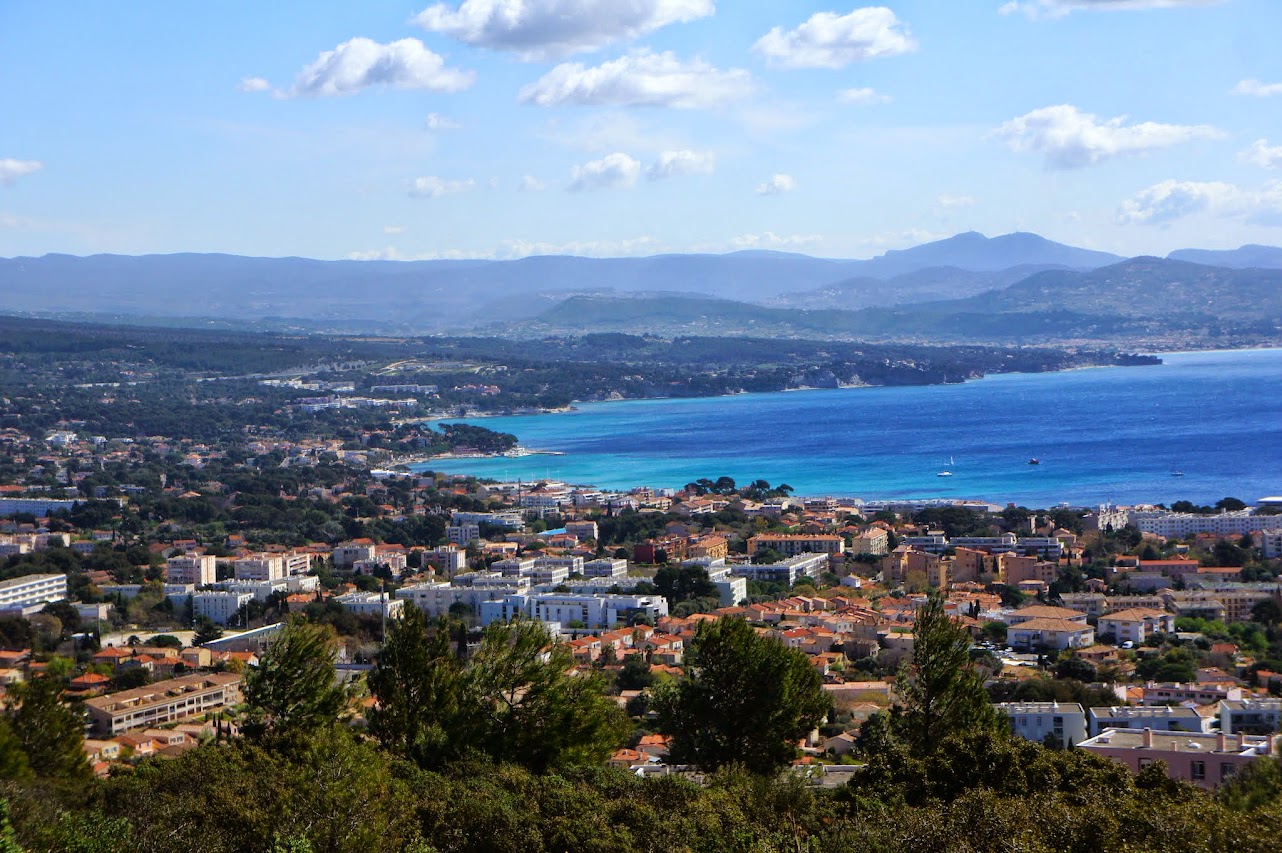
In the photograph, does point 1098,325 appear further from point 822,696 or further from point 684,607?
point 822,696

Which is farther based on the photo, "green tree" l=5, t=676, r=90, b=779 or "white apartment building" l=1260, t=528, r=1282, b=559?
"white apartment building" l=1260, t=528, r=1282, b=559

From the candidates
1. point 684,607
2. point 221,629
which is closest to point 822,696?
point 684,607

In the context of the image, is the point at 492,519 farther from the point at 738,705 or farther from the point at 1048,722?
the point at 738,705

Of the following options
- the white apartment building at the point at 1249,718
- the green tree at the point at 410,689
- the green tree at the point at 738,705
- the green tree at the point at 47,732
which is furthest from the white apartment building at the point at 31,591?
the white apartment building at the point at 1249,718

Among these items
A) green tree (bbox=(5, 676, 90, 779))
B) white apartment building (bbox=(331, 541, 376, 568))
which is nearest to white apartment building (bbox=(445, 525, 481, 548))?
white apartment building (bbox=(331, 541, 376, 568))

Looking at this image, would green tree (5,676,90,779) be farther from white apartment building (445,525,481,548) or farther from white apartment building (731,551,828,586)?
white apartment building (445,525,481,548)

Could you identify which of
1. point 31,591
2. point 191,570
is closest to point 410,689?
point 31,591

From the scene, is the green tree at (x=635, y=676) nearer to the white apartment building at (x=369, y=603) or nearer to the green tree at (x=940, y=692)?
the white apartment building at (x=369, y=603)
